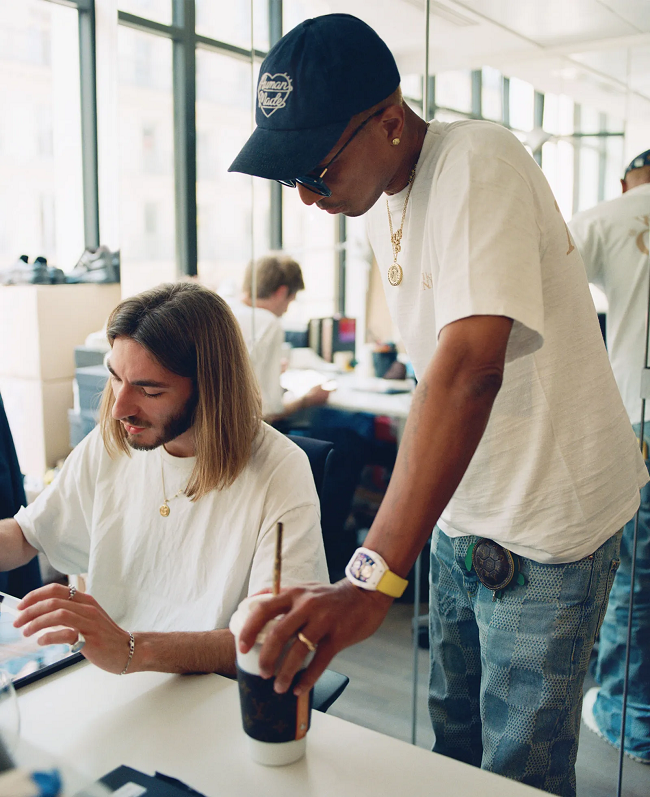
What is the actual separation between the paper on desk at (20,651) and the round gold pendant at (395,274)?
0.69 meters

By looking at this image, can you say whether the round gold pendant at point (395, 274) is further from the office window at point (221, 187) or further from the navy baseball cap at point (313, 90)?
the office window at point (221, 187)

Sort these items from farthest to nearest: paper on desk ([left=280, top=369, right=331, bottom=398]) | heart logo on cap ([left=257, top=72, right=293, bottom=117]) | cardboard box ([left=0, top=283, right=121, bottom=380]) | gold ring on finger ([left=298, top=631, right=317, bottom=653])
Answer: cardboard box ([left=0, top=283, right=121, bottom=380]) < paper on desk ([left=280, top=369, right=331, bottom=398]) < heart logo on cap ([left=257, top=72, right=293, bottom=117]) < gold ring on finger ([left=298, top=631, right=317, bottom=653])

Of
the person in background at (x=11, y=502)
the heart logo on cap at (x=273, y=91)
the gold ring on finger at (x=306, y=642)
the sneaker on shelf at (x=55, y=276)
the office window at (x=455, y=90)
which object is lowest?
the person in background at (x=11, y=502)

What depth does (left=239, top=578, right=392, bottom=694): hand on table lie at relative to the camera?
673 millimetres

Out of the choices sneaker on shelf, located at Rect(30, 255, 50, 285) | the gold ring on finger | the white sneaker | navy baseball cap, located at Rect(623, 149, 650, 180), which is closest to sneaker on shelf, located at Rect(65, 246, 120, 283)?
sneaker on shelf, located at Rect(30, 255, 50, 285)

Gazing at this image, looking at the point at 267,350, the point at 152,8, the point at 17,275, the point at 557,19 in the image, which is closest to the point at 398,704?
the point at 267,350

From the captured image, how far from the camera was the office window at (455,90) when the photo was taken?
2250 mm

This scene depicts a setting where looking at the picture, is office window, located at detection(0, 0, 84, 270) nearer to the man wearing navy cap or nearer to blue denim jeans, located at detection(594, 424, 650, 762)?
blue denim jeans, located at detection(594, 424, 650, 762)

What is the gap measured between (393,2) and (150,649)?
5.99ft

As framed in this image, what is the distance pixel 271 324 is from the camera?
3203mm

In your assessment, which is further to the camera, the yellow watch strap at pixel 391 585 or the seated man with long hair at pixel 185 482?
the seated man with long hair at pixel 185 482

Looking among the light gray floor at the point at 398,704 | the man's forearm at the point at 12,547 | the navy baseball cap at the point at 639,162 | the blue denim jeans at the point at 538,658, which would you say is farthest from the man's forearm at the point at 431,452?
the light gray floor at the point at 398,704

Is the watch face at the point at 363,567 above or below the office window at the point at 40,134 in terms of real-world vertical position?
below

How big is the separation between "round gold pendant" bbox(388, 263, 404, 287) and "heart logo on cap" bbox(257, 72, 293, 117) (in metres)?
0.32
